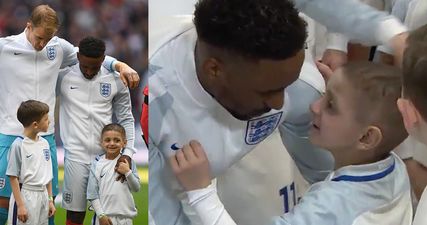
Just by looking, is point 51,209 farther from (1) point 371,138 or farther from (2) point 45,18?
(1) point 371,138

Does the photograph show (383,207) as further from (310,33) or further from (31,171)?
(31,171)

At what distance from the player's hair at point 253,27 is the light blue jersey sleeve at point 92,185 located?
1.11 ft

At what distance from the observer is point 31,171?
95 cm

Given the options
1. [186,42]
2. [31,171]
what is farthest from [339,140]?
[31,171]

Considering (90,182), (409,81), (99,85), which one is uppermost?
(409,81)

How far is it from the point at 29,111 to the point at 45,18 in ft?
0.44

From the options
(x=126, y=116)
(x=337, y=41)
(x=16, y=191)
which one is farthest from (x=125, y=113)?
(x=337, y=41)

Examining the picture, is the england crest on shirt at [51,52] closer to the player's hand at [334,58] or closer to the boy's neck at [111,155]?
the boy's neck at [111,155]

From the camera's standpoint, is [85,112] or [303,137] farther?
[85,112]

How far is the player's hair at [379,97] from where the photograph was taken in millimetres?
718

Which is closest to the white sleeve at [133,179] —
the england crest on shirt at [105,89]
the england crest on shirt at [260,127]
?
the england crest on shirt at [105,89]

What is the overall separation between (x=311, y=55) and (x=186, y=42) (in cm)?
15

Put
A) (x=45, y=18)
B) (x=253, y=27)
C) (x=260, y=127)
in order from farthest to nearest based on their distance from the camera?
(x=45, y=18) → (x=260, y=127) → (x=253, y=27)

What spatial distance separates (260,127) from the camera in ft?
2.47
